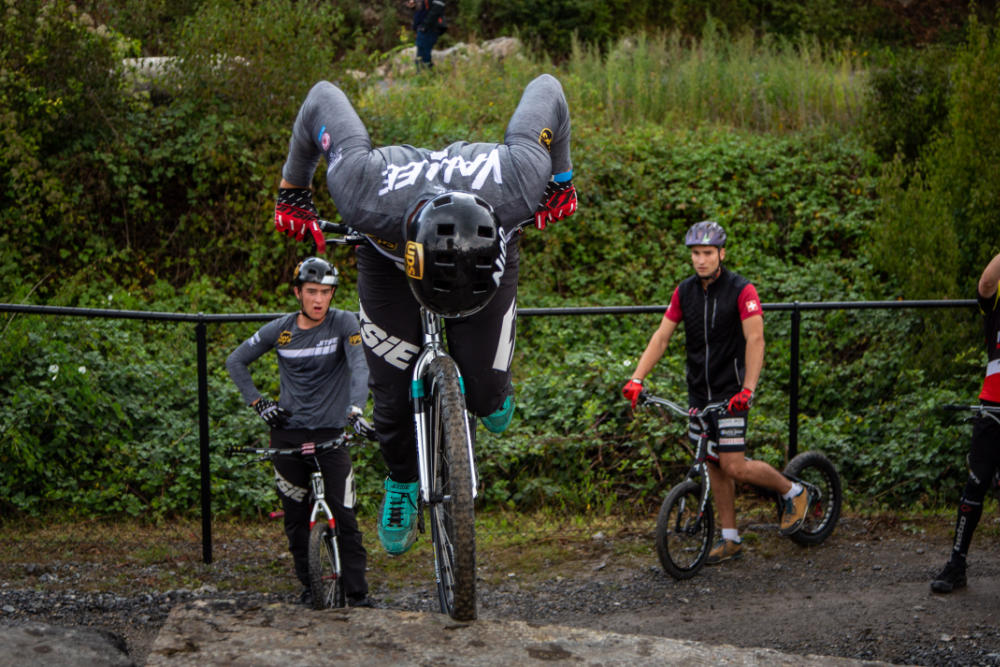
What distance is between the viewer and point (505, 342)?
4148mm

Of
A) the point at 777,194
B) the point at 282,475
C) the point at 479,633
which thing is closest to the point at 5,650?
the point at 479,633

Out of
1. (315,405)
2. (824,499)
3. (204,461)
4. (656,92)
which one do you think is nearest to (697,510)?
(824,499)

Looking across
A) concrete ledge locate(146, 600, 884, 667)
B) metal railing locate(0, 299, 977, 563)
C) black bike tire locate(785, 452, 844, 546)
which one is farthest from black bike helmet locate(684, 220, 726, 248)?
concrete ledge locate(146, 600, 884, 667)

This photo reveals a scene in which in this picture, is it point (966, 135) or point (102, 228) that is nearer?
point (966, 135)

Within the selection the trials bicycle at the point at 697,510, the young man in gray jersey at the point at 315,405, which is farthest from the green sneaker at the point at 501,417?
the trials bicycle at the point at 697,510

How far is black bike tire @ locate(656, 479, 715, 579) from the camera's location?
6641mm

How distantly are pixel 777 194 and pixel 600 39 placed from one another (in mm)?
8436

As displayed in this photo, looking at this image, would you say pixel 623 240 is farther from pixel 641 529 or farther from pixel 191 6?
pixel 191 6

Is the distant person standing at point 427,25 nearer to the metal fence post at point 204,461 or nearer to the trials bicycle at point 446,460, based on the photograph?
the metal fence post at point 204,461

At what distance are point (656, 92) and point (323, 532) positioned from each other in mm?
12179

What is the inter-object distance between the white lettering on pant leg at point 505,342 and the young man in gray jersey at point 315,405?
207 cm

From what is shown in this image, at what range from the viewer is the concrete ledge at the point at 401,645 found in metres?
3.04

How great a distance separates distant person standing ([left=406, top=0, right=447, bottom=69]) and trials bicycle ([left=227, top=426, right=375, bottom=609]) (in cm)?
1369

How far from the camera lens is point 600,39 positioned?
20.9m
